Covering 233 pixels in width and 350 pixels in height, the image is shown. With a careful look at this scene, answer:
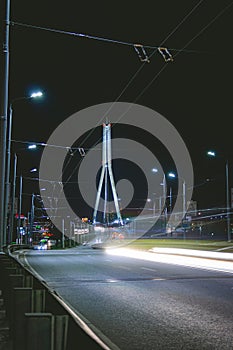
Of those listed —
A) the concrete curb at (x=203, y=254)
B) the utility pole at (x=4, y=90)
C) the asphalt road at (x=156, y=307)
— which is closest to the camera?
the asphalt road at (x=156, y=307)

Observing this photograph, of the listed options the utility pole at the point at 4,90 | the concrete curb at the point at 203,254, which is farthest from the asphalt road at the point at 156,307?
the concrete curb at the point at 203,254

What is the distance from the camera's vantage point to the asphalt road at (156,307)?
7117 mm

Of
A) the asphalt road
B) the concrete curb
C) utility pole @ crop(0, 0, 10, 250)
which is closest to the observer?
the asphalt road

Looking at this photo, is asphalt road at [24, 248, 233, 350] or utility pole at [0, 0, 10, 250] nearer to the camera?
asphalt road at [24, 248, 233, 350]

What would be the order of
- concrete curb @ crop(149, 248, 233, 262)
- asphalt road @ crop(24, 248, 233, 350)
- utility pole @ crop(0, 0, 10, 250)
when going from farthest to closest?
concrete curb @ crop(149, 248, 233, 262), utility pole @ crop(0, 0, 10, 250), asphalt road @ crop(24, 248, 233, 350)

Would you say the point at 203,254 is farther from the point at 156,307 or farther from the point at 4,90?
the point at 156,307

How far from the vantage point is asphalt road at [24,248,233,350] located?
280 inches

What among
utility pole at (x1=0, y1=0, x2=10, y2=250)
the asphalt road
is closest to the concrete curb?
the asphalt road

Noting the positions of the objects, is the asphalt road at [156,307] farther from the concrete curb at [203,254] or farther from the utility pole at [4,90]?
the concrete curb at [203,254]

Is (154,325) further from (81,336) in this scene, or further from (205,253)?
(205,253)

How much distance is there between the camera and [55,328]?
13.5 feet

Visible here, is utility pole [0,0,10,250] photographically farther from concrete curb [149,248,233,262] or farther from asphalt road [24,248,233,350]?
concrete curb [149,248,233,262]

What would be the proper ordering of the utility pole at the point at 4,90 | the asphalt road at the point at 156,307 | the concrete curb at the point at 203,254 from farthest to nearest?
the concrete curb at the point at 203,254
the utility pole at the point at 4,90
the asphalt road at the point at 156,307

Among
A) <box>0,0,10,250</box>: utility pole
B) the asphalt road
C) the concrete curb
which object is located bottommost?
the asphalt road
